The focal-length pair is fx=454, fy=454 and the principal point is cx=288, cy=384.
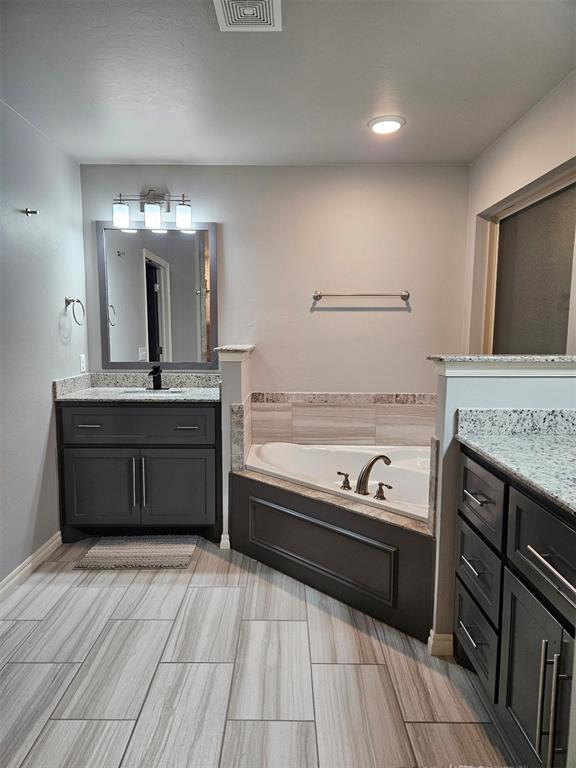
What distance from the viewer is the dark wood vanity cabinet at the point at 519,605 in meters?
1.11

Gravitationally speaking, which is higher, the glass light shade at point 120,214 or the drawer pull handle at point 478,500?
the glass light shade at point 120,214

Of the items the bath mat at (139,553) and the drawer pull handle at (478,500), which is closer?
the drawer pull handle at (478,500)

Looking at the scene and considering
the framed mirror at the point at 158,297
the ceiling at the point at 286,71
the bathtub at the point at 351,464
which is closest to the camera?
the ceiling at the point at 286,71

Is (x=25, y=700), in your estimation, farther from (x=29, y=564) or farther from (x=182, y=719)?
(x=29, y=564)

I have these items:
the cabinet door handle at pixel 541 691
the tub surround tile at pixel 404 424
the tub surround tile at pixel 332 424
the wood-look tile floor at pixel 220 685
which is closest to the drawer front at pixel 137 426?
the tub surround tile at pixel 332 424

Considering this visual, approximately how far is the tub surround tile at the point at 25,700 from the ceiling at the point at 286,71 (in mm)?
2457

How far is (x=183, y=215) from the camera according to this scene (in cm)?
306

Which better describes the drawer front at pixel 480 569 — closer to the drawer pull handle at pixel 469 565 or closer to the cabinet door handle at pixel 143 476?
the drawer pull handle at pixel 469 565

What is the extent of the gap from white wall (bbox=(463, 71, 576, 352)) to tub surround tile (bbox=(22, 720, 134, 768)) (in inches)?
109

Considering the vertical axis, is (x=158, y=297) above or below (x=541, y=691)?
above

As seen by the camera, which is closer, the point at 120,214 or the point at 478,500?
the point at 478,500

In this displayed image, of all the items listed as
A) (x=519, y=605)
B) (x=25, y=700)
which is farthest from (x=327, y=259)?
(x=25, y=700)

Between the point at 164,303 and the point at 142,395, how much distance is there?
0.73 meters

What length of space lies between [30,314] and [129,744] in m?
2.06
